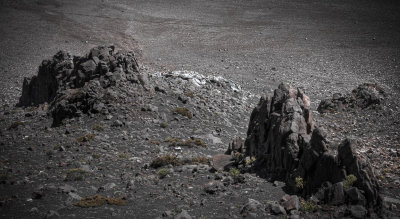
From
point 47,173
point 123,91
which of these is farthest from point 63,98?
point 47,173

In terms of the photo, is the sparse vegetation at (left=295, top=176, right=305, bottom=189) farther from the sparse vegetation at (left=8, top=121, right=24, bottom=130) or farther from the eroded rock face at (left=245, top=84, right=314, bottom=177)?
the sparse vegetation at (left=8, top=121, right=24, bottom=130)

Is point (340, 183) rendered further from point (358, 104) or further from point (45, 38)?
point (45, 38)

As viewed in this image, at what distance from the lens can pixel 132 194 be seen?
16.2m

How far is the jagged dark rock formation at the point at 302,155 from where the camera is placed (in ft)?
46.4

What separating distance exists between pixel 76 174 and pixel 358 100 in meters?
24.3

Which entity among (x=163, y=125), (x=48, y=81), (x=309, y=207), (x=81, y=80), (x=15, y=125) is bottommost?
(x=15, y=125)

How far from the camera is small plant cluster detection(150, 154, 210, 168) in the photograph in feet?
63.2

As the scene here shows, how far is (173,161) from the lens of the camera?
1956 cm

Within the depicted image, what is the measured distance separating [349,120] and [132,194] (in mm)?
20091

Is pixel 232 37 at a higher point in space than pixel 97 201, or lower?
higher

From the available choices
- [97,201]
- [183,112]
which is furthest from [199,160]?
[183,112]

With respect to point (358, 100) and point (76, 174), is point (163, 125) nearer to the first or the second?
point (76, 174)

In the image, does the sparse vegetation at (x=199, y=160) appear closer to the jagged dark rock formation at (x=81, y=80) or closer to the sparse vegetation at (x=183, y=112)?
the sparse vegetation at (x=183, y=112)

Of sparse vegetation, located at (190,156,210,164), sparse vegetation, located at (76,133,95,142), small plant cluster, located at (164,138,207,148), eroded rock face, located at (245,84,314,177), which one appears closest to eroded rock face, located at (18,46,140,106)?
sparse vegetation, located at (76,133,95,142)
